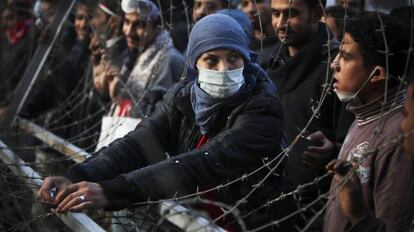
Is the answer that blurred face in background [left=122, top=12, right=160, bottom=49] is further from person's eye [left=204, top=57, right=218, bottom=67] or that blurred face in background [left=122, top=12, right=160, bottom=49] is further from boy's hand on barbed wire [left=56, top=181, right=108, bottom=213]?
boy's hand on barbed wire [left=56, top=181, right=108, bottom=213]

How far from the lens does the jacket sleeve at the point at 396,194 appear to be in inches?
A: 112

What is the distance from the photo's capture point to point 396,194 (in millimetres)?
2854

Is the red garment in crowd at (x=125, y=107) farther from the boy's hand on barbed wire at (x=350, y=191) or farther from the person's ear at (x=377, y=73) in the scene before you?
the boy's hand on barbed wire at (x=350, y=191)

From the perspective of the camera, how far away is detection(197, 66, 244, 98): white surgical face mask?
362cm

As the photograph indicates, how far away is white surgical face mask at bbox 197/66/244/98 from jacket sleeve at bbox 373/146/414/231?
91 cm

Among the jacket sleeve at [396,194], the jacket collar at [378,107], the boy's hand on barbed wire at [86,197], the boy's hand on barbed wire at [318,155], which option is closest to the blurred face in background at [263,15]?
the boy's hand on barbed wire at [318,155]

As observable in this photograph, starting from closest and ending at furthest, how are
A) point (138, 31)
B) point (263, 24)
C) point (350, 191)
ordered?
point (350, 191) < point (263, 24) < point (138, 31)

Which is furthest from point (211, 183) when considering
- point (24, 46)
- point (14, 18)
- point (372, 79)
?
point (14, 18)

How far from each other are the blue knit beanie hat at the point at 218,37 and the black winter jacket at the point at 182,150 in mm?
174

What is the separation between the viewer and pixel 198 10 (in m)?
5.46

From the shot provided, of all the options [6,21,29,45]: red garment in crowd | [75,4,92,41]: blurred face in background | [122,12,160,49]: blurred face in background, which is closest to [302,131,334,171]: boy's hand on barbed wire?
[122,12,160,49]: blurred face in background

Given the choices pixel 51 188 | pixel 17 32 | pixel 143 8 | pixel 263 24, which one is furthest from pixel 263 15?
pixel 17 32

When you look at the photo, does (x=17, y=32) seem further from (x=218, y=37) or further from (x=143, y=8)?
(x=218, y=37)

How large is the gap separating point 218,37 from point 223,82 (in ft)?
0.64
